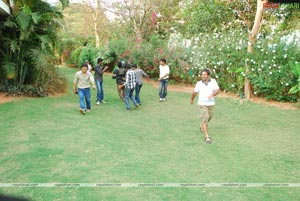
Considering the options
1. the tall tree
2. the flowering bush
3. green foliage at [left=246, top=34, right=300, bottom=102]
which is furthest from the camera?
the tall tree

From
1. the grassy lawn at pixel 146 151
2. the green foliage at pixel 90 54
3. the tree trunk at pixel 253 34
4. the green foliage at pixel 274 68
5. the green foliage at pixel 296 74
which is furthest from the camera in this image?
the green foliage at pixel 90 54

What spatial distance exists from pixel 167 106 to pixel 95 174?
6313 mm

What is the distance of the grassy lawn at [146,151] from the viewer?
4.48 m

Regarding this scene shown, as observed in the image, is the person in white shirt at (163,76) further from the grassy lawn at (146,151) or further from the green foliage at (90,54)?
the green foliage at (90,54)

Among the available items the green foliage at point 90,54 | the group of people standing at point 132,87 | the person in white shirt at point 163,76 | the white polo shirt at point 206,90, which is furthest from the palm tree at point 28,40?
the green foliage at point 90,54


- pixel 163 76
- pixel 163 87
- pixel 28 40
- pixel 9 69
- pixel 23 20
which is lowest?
pixel 163 87

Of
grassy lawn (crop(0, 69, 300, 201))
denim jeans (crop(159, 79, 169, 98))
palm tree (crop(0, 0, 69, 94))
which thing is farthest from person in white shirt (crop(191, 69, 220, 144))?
palm tree (crop(0, 0, 69, 94))

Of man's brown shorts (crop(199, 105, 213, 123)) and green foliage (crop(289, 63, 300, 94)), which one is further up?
green foliage (crop(289, 63, 300, 94))

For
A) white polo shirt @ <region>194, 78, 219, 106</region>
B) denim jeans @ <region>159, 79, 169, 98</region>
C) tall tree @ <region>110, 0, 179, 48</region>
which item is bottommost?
denim jeans @ <region>159, 79, 169, 98</region>

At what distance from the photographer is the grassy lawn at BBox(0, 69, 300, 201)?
448 centimetres

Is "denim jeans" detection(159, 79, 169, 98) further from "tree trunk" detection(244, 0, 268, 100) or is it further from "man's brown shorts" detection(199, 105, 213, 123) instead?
"man's brown shorts" detection(199, 105, 213, 123)

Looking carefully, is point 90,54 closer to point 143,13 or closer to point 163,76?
point 143,13

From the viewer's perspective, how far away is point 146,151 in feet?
→ 20.4

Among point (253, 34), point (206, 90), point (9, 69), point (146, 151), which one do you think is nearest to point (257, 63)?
point (253, 34)
